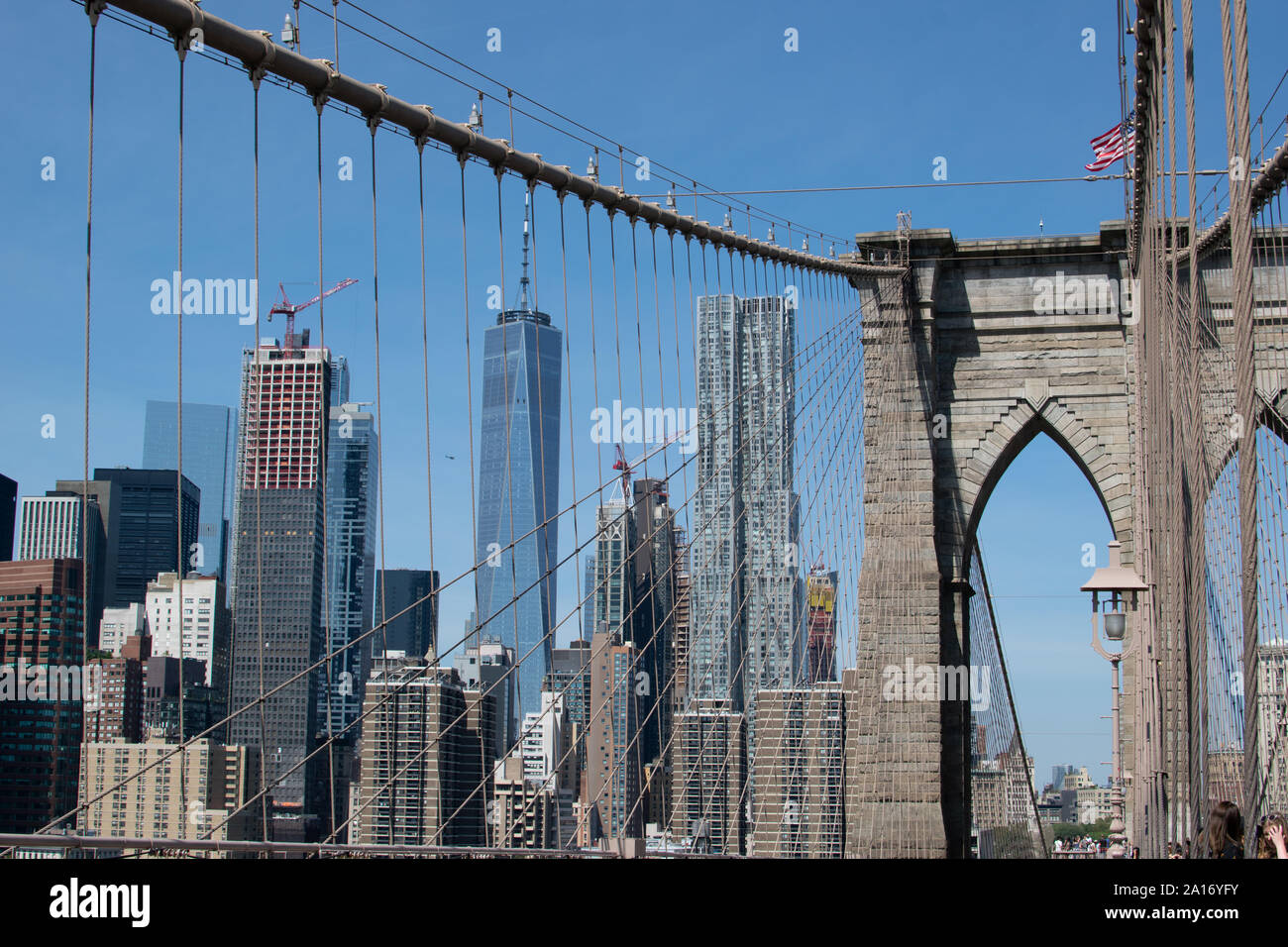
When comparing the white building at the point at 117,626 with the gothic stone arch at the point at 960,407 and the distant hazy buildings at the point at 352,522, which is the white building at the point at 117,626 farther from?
the gothic stone arch at the point at 960,407

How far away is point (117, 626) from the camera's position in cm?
8419

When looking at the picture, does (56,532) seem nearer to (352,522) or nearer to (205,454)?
(352,522)

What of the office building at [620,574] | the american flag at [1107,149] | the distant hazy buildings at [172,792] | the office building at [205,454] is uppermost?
the office building at [205,454]

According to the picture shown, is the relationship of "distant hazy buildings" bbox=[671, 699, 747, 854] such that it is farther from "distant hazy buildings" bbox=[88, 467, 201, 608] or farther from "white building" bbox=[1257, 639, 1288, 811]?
"distant hazy buildings" bbox=[88, 467, 201, 608]

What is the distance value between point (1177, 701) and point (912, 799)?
Result: 6.09 m

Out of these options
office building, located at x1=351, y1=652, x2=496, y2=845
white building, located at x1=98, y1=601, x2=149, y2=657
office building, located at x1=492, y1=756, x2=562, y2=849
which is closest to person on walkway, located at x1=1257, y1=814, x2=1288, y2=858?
office building, located at x1=351, y1=652, x2=496, y2=845

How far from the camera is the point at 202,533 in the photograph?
13200cm

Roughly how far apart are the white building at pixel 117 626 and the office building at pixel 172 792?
54.7 feet

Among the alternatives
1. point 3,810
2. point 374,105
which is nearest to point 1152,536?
point 374,105

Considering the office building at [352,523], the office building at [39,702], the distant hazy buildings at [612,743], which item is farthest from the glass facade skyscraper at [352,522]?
the office building at [39,702]

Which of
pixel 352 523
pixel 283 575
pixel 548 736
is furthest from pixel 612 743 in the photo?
pixel 352 523

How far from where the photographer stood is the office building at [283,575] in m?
81.6
